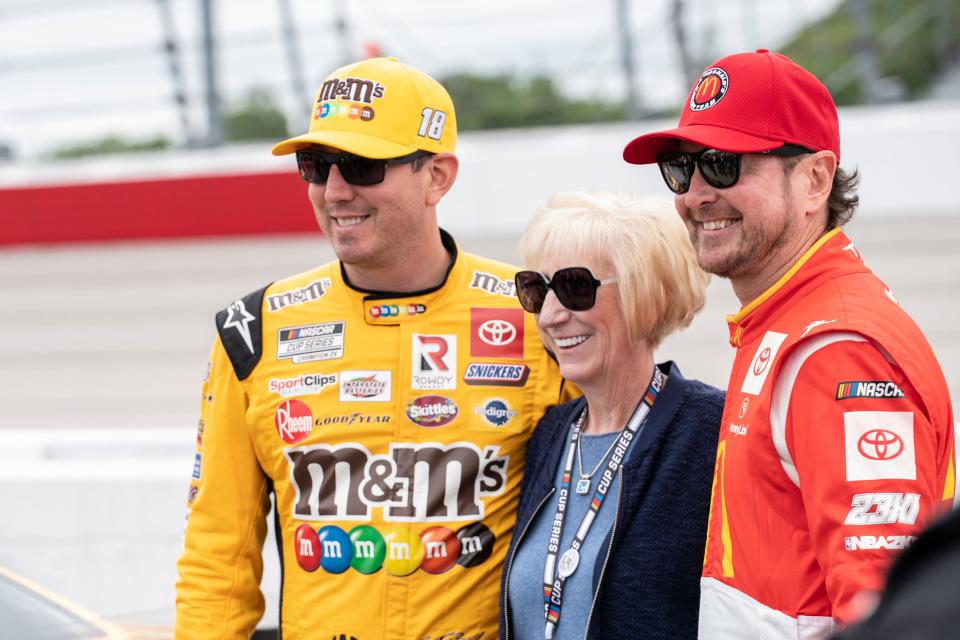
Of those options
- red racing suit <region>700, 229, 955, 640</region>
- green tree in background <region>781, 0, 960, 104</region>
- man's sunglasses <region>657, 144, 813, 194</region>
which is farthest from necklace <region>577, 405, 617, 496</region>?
green tree in background <region>781, 0, 960, 104</region>

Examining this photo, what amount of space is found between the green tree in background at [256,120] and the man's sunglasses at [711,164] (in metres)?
5.30

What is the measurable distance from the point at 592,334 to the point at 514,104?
5.39 meters

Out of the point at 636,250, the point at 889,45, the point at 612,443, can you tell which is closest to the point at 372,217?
the point at 636,250

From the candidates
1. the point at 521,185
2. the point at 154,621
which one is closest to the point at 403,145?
the point at 154,621

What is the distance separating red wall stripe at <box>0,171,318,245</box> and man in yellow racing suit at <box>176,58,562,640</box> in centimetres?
418

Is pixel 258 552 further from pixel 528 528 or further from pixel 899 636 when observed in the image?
pixel 899 636

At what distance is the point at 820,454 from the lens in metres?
1.54

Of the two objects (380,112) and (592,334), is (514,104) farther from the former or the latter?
(592,334)

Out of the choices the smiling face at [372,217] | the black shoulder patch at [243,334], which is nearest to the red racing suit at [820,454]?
the smiling face at [372,217]

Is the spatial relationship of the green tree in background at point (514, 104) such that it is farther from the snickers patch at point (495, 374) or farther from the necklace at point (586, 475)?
the necklace at point (586, 475)

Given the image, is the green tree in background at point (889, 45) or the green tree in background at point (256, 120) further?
the green tree in background at point (256, 120)

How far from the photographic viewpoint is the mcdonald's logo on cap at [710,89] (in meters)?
1.88

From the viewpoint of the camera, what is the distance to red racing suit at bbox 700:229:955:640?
4.92ft

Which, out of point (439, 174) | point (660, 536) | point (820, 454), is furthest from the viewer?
point (439, 174)
